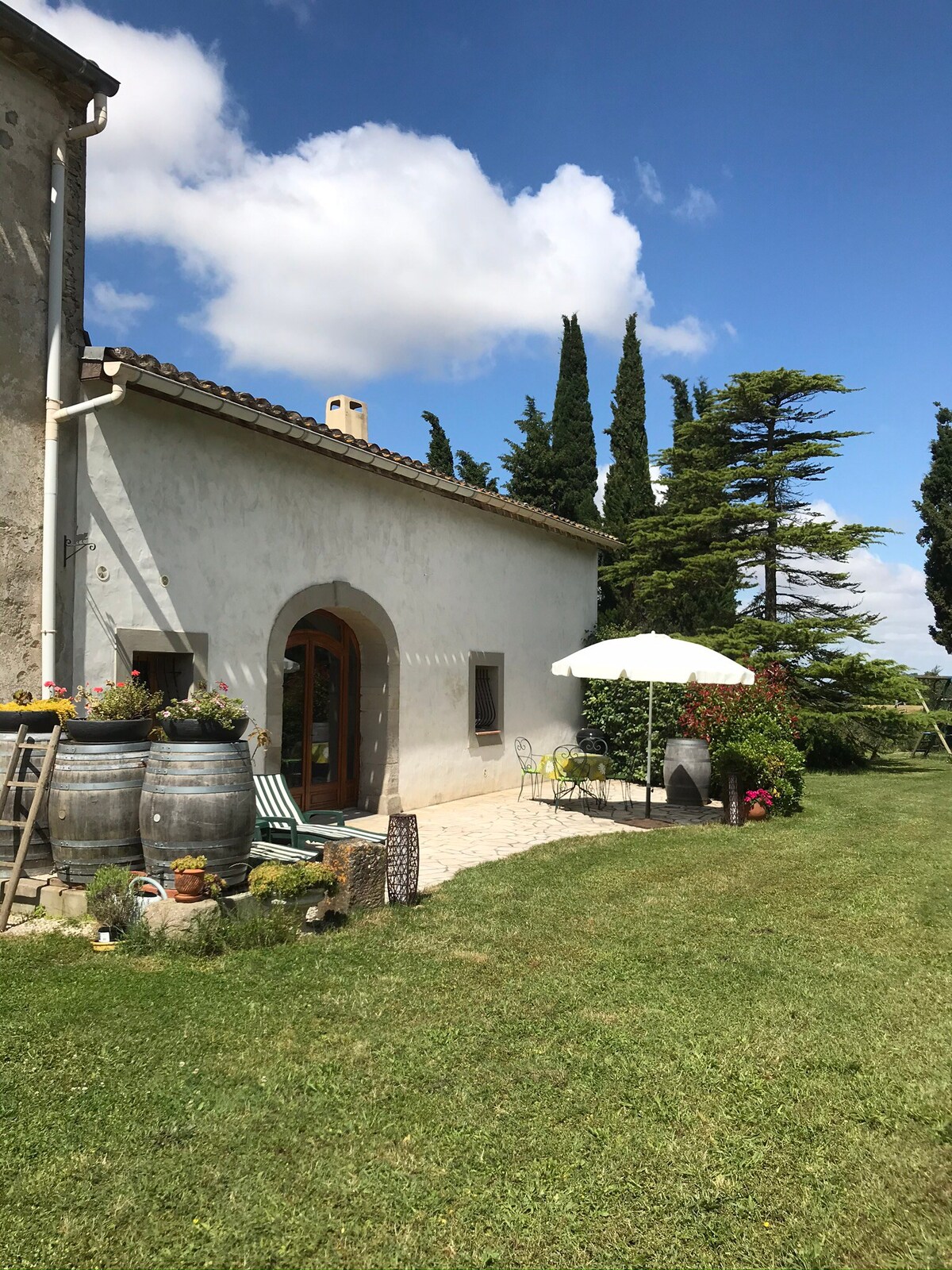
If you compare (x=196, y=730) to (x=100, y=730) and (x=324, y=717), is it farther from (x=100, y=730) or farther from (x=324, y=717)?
(x=324, y=717)

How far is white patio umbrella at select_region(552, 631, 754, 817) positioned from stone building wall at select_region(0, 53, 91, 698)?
221 inches

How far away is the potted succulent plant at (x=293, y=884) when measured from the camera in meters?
5.46

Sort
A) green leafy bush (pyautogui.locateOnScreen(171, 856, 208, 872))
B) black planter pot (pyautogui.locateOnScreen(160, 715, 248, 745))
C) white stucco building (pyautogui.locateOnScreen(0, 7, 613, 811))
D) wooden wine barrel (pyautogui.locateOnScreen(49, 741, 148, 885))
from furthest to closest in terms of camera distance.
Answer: white stucco building (pyautogui.locateOnScreen(0, 7, 613, 811)) → black planter pot (pyautogui.locateOnScreen(160, 715, 248, 745)) → wooden wine barrel (pyautogui.locateOnScreen(49, 741, 148, 885)) → green leafy bush (pyautogui.locateOnScreen(171, 856, 208, 872))

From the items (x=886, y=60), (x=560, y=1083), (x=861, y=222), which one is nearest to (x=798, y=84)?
(x=886, y=60)

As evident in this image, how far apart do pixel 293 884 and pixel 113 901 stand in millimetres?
1085

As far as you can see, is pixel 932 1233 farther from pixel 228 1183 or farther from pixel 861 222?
pixel 861 222

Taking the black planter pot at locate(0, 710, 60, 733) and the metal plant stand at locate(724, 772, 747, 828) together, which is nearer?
the black planter pot at locate(0, 710, 60, 733)

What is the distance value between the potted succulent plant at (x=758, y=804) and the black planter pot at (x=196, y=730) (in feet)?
21.8

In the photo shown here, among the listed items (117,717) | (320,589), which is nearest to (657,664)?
(320,589)

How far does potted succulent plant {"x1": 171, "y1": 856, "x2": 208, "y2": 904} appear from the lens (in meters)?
5.16

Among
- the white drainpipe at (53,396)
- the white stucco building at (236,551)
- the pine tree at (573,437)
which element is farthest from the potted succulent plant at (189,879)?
the pine tree at (573,437)

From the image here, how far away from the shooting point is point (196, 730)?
225 inches

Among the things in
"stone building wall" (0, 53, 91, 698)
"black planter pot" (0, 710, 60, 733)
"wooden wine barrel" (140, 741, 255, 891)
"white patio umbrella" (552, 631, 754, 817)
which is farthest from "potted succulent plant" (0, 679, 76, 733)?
"white patio umbrella" (552, 631, 754, 817)

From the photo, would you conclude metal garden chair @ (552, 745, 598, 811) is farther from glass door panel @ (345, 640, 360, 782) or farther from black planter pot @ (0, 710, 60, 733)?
black planter pot @ (0, 710, 60, 733)
